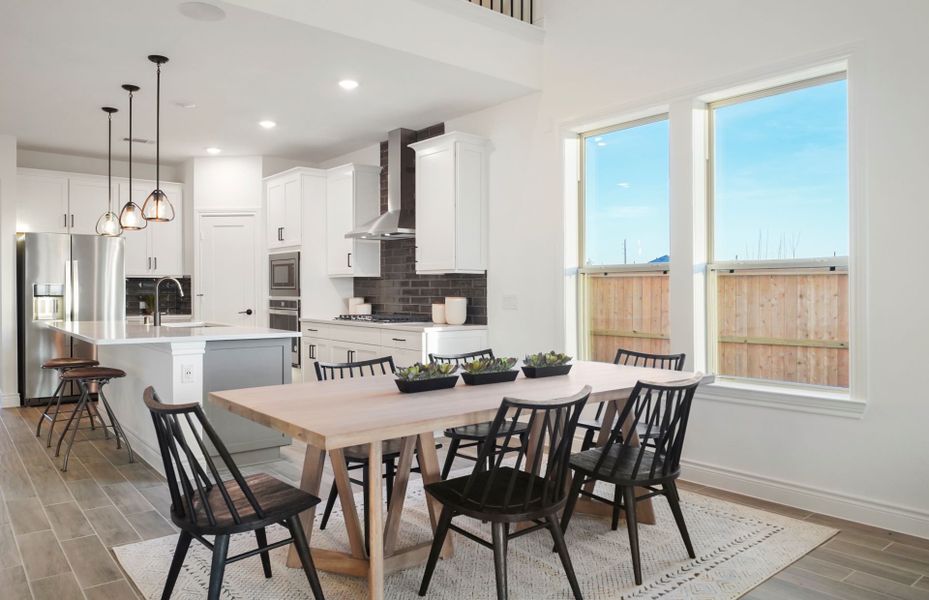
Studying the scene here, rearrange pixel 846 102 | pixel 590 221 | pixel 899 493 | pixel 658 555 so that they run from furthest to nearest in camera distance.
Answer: pixel 590 221
pixel 846 102
pixel 899 493
pixel 658 555

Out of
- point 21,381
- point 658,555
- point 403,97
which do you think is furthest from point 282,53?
point 21,381

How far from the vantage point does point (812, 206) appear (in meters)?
3.49

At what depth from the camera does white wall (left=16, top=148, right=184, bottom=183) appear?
23.3 feet

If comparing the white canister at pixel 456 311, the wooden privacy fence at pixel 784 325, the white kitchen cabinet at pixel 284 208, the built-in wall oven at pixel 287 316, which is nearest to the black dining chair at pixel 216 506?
the wooden privacy fence at pixel 784 325

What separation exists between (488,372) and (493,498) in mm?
726

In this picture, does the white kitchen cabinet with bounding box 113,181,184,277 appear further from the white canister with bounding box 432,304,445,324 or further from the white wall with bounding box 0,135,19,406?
the white canister with bounding box 432,304,445,324

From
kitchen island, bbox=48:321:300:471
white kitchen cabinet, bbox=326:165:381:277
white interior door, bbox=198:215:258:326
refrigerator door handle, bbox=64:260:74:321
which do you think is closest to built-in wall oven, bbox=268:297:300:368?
white interior door, bbox=198:215:258:326

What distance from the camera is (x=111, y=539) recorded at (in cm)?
296

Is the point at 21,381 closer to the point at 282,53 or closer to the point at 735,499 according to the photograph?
the point at 282,53

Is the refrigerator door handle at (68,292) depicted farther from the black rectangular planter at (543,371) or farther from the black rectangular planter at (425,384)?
the black rectangular planter at (543,371)

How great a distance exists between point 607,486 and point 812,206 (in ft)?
6.27

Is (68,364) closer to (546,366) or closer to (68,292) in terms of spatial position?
(68,292)

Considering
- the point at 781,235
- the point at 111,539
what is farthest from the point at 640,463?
the point at 111,539

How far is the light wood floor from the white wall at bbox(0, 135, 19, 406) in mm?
2521
